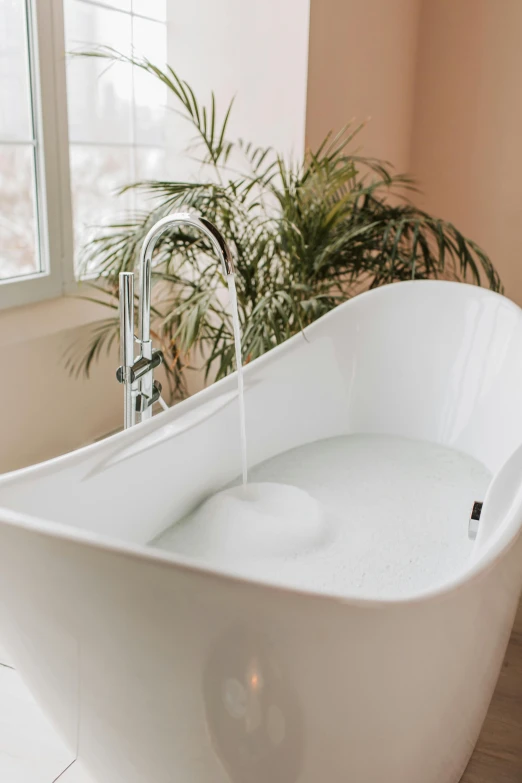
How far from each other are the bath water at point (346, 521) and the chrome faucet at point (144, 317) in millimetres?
321

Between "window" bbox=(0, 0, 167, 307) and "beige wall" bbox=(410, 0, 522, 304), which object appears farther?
"beige wall" bbox=(410, 0, 522, 304)

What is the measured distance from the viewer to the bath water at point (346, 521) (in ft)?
5.22

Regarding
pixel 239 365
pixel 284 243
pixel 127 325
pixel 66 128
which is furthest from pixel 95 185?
pixel 127 325

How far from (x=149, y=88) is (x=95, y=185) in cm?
49

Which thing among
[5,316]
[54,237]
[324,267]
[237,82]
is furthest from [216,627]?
[237,82]

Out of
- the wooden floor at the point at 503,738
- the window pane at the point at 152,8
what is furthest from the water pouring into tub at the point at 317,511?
the window pane at the point at 152,8

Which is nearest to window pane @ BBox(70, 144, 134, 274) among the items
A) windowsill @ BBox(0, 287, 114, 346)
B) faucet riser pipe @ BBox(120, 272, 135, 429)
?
windowsill @ BBox(0, 287, 114, 346)

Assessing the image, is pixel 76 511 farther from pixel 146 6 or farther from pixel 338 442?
pixel 146 6

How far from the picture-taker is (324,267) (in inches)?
97.4

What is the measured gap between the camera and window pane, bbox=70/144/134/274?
283cm

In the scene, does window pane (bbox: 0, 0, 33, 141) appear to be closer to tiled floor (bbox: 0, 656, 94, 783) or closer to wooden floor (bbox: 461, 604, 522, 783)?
tiled floor (bbox: 0, 656, 94, 783)

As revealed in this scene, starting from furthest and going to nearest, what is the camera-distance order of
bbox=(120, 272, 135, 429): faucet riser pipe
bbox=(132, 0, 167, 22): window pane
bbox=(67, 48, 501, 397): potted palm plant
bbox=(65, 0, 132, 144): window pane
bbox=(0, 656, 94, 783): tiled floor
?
bbox=(132, 0, 167, 22): window pane, bbox=(65, 0, 132, 144): window pane, bbox=(67, 48, 501, 397): potted palm plant, bbox=(120, 272, 135, 429): faucet riser pipe, bbox=(0, 656, 94, 783): tiled floor

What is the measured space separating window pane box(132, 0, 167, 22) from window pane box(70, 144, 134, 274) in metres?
0.52

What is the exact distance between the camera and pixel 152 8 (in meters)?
3.05
